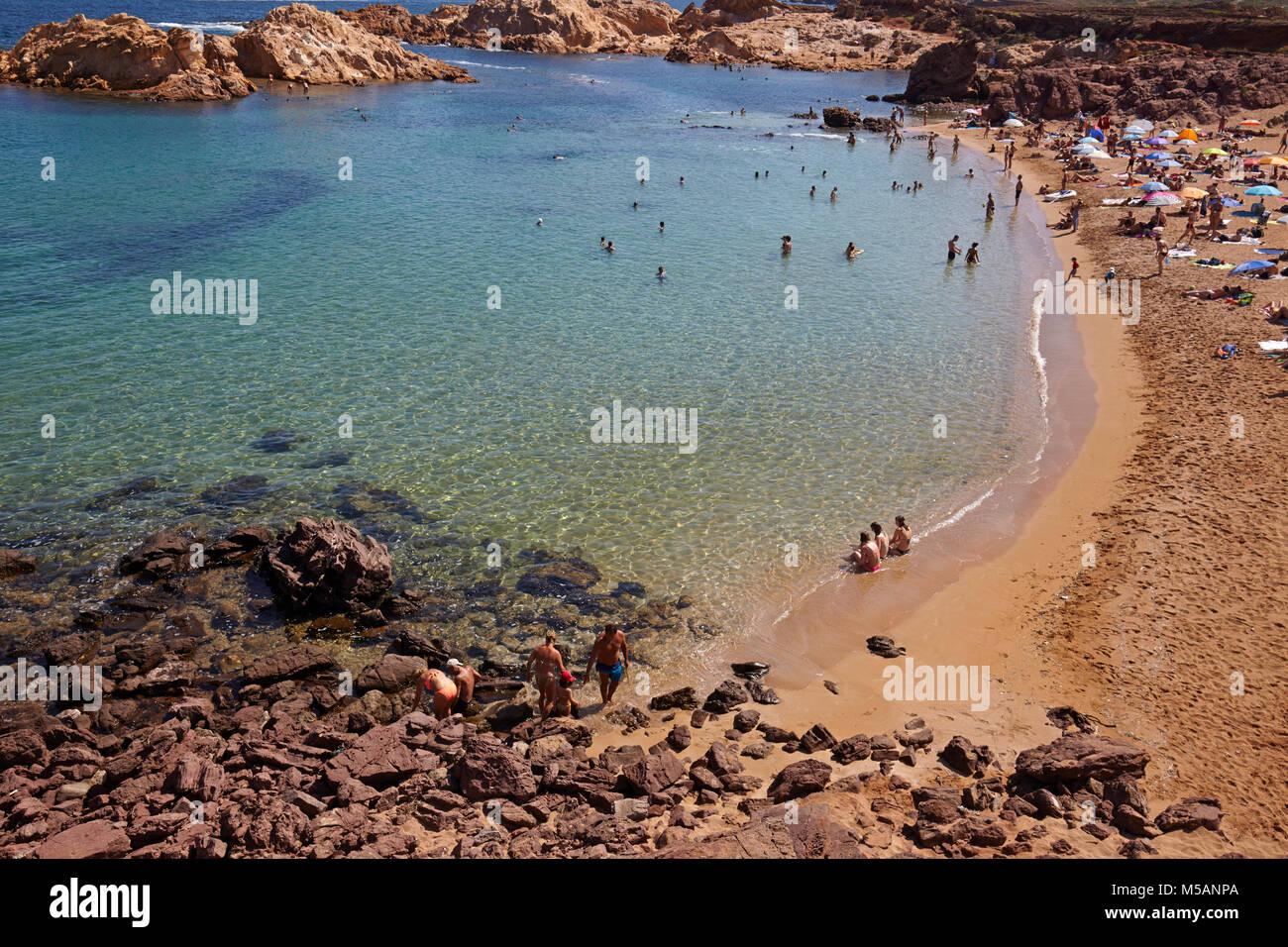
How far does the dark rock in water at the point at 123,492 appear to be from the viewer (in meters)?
19.2

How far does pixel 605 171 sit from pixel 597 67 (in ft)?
203

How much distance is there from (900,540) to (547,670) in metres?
8.68

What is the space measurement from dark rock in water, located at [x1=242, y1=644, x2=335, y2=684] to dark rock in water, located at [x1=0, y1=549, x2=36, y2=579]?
19.1 feet

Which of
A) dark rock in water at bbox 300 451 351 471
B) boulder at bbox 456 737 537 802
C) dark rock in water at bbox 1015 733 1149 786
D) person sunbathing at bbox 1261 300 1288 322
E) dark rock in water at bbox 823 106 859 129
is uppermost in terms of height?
dark rock in water at bbox 823 106 859 129

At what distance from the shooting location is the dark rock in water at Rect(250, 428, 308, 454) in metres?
22.0

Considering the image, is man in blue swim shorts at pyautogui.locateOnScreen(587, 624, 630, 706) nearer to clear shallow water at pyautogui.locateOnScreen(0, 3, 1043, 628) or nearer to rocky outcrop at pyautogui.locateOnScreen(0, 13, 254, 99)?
clear shallow water at pyautogui.locateOnScreen(0, 3, 1043, 628)

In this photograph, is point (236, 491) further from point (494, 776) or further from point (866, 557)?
point (866, 557)

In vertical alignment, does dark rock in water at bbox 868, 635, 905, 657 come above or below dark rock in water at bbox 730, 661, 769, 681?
above

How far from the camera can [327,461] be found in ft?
70.9

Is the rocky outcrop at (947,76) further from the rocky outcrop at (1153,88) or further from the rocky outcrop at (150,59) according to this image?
the rocky outcrop at (150,59)

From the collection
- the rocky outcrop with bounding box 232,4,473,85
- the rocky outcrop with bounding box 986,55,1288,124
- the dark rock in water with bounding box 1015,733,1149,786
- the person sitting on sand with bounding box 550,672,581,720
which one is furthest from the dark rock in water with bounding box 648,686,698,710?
the rocky outcrop with bounding box 232,4,473,85

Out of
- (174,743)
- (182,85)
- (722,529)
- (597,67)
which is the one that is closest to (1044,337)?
(722,529)

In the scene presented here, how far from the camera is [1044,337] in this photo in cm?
3144

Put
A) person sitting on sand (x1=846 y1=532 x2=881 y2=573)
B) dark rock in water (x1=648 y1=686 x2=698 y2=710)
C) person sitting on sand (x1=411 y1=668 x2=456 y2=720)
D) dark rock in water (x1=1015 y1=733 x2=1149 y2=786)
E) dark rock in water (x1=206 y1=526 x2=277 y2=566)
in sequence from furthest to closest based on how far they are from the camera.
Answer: person sitting on sand (x1=846 y1=532 x2=881 y2=573)
dark rock in water (x1=206 y1=526 x2=277 y2=566)
dark rock in water (x1=648 y1=686 x2=698 y2=710)
person sitting on sand (x1=411 y1=668 x2=456 y2=720)
dark rock in water (x1=1015 y1=733 x2=1149 y2=786)
